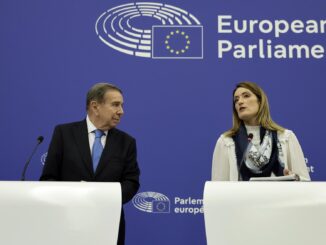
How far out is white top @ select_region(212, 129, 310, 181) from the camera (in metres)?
2.78

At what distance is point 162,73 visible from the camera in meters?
3.59

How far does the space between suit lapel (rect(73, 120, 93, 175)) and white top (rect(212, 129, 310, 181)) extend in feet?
2.40

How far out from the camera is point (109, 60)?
11.8ft

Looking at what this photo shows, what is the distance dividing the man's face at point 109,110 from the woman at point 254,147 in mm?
638

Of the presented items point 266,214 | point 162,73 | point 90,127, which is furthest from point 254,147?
point 266,214

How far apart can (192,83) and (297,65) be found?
773mm

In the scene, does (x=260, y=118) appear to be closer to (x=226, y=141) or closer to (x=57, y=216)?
(x=226, y=141)

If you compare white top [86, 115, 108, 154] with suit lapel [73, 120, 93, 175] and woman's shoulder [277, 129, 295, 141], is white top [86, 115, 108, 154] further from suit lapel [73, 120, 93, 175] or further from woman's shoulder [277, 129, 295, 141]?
woman's shoulder [277, 129, 295, 141]

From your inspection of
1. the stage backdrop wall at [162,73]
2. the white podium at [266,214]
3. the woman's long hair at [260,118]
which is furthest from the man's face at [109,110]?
the white podium at [266,214]

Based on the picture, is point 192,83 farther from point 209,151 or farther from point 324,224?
point 324,224

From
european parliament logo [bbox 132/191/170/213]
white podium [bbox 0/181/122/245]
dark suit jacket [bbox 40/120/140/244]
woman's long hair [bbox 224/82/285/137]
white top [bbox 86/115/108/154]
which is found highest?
woman's long hair [bbox 224/82/285/137]

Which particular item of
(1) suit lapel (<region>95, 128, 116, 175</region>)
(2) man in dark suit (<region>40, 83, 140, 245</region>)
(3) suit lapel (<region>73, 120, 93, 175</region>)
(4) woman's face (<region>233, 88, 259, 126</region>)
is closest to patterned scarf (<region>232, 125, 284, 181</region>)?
(4) woman's face (<region>233, 88, 259, 126</region>)

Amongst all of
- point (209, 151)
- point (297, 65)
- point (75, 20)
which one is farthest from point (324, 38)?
point (75, 20)

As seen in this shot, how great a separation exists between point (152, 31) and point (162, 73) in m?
0.32
